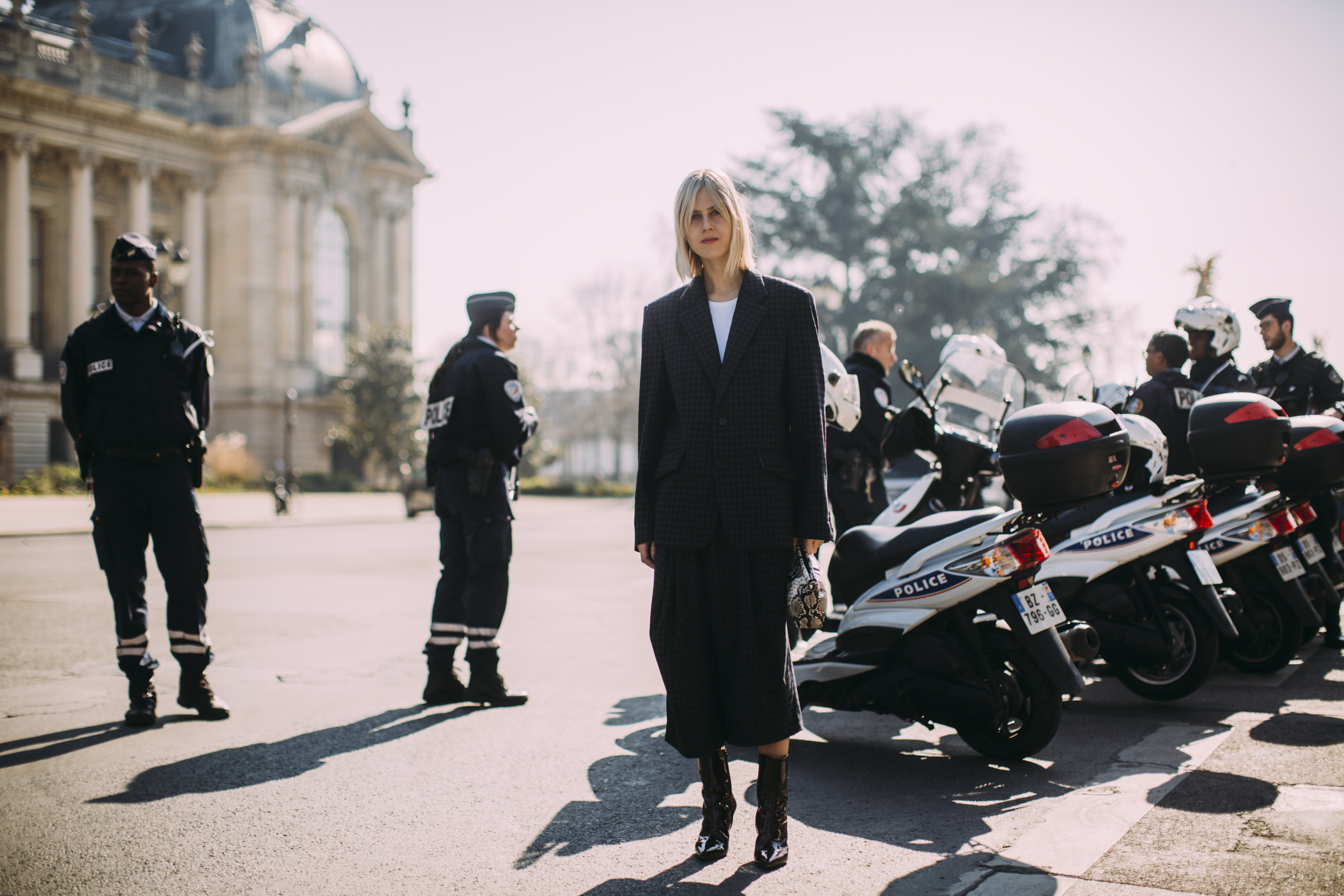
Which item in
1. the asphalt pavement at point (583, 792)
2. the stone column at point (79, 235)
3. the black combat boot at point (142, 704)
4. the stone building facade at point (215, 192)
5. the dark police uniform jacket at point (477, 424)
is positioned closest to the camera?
the asphalt pavement at point (583, 792)

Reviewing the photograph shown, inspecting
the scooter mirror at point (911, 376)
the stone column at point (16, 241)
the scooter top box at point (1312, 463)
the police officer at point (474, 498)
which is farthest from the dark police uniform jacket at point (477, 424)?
the stone column at point (16, 241)

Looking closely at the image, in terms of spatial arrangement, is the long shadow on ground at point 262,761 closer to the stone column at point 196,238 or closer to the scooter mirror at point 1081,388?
the scooter mirror at point 1081,388

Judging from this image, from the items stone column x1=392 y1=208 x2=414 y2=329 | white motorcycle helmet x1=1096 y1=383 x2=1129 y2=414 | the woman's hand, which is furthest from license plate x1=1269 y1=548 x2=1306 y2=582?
stone column x1=392 y1=208 x2=414 y2=329

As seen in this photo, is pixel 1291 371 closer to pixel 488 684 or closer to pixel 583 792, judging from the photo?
pixel 488 684

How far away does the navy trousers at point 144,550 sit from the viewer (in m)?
5.10

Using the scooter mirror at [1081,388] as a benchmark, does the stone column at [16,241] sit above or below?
above

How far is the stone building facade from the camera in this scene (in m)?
44.6

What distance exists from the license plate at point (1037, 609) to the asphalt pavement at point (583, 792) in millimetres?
560

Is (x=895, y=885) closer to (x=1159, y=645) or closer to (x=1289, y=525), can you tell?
(x=1159, y=645)

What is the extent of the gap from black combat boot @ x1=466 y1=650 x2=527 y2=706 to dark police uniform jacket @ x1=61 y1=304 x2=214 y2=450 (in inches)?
67.4

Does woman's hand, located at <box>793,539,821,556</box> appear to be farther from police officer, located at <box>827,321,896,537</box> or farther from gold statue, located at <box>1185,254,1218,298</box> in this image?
gold statue, located at <box>1185,254,1218,298</box>

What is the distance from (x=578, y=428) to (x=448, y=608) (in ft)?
198

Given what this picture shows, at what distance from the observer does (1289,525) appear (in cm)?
630

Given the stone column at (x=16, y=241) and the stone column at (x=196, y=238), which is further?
the stone column at (x=196, y=238)
